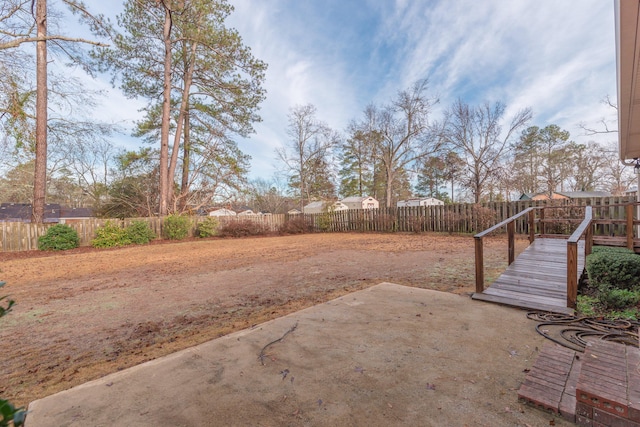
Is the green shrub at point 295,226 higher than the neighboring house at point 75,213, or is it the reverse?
the neighboring house at point 75,213

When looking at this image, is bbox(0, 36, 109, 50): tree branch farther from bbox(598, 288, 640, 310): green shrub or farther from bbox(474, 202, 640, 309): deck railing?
bbox(598, 288, 640, 310): green shrub

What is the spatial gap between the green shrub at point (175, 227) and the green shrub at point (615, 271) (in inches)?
560

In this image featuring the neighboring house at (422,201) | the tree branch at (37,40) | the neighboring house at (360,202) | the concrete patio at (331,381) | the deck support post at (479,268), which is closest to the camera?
the concrete patio at (331,381)

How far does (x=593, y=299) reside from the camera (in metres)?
3.33

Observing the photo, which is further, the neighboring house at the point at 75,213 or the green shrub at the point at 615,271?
the neighboring house at the point at 75,213

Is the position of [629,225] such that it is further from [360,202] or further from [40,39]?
[360,202]

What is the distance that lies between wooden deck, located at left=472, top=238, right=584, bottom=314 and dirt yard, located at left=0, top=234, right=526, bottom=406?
1.56 feet

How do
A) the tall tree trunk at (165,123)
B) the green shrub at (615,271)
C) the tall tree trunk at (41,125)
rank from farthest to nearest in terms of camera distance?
the tall tree trunk at (165,123)
the tall tree trunk at (41,125)
the green shrub at (615,271)

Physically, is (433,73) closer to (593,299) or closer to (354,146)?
(354,146)

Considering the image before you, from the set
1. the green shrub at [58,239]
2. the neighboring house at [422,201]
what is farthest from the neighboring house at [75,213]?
the neighboring house at [422,201]

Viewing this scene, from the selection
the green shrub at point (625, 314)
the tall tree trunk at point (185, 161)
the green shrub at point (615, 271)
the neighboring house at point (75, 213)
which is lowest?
the green shrub at point (625, 314)

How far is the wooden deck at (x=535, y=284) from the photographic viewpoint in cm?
312

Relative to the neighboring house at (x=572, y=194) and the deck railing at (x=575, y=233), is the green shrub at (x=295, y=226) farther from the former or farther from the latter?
the neighboring house at (x=572, y=194)

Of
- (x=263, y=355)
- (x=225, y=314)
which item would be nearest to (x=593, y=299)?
(x=263, y=355)
